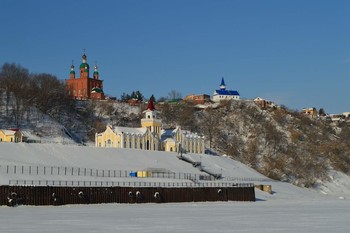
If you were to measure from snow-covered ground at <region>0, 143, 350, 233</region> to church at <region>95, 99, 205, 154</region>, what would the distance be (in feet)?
22.1

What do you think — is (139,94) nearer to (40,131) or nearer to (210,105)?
(210,105)

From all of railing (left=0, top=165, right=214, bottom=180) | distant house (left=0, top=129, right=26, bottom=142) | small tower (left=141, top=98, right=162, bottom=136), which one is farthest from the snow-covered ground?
distant house (left=0, top=129, right=26, bottom=142)

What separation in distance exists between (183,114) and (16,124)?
156ft

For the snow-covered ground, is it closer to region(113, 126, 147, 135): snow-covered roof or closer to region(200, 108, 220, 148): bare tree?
region(113, 126, 147, 135): snow-covered roof

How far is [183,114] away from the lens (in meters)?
145

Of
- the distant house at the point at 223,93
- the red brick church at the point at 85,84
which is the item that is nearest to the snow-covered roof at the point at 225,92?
the distant house at the point at 223,93

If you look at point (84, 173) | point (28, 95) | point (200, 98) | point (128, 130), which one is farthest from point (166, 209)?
point (200, 98)

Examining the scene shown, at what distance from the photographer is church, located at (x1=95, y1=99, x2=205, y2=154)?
3944 inches

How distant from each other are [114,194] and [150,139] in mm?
52612

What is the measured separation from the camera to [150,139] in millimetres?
104000

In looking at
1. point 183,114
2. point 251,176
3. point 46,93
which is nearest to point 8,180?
point 251,176

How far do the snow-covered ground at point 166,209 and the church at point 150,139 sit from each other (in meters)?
6.73

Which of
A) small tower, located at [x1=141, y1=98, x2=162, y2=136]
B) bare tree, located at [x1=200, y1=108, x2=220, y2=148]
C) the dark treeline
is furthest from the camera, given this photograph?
bare tree, located at [x1=200, y1=108, x2=220, y2=148]

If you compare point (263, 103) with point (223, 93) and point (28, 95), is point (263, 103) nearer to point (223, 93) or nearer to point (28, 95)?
point (223, 93)
